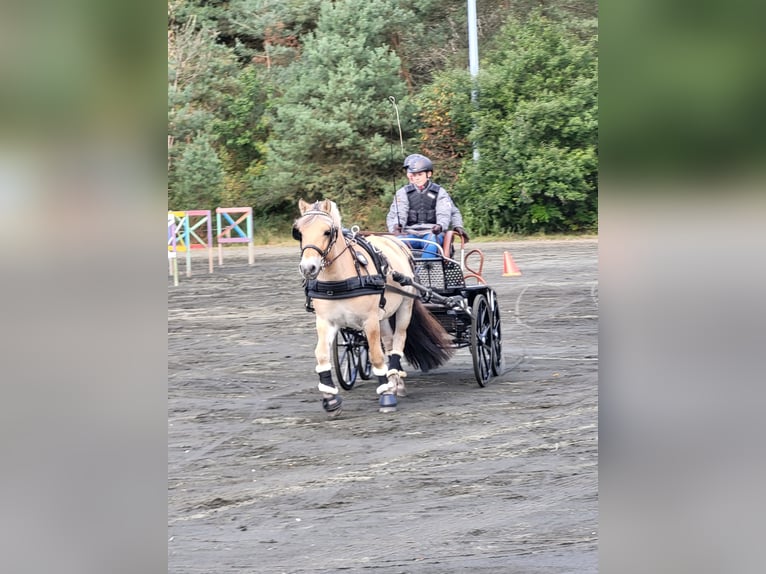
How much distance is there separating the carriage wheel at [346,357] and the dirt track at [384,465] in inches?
6.7

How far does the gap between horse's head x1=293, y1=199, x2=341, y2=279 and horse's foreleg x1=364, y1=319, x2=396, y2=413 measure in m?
0.53

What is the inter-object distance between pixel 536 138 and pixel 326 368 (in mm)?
13821

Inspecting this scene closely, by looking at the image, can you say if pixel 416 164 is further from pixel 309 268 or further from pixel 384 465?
pixel 384 465

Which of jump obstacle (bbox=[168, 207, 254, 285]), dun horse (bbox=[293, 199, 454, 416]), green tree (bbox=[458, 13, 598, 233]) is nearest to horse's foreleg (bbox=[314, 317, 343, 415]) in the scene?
dun horse (bbox=[293, 199, 454, 416])

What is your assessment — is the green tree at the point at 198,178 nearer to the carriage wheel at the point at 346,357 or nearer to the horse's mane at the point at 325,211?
the carriage wheel at the point at 346,357

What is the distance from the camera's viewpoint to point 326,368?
6.32 metres

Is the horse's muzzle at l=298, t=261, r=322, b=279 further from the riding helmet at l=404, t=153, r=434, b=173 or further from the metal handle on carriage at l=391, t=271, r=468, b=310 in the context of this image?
the riding helmet at l=404, t=153, r=434, b=173

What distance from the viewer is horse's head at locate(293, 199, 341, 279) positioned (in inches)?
240

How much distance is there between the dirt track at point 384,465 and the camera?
3.92 m
